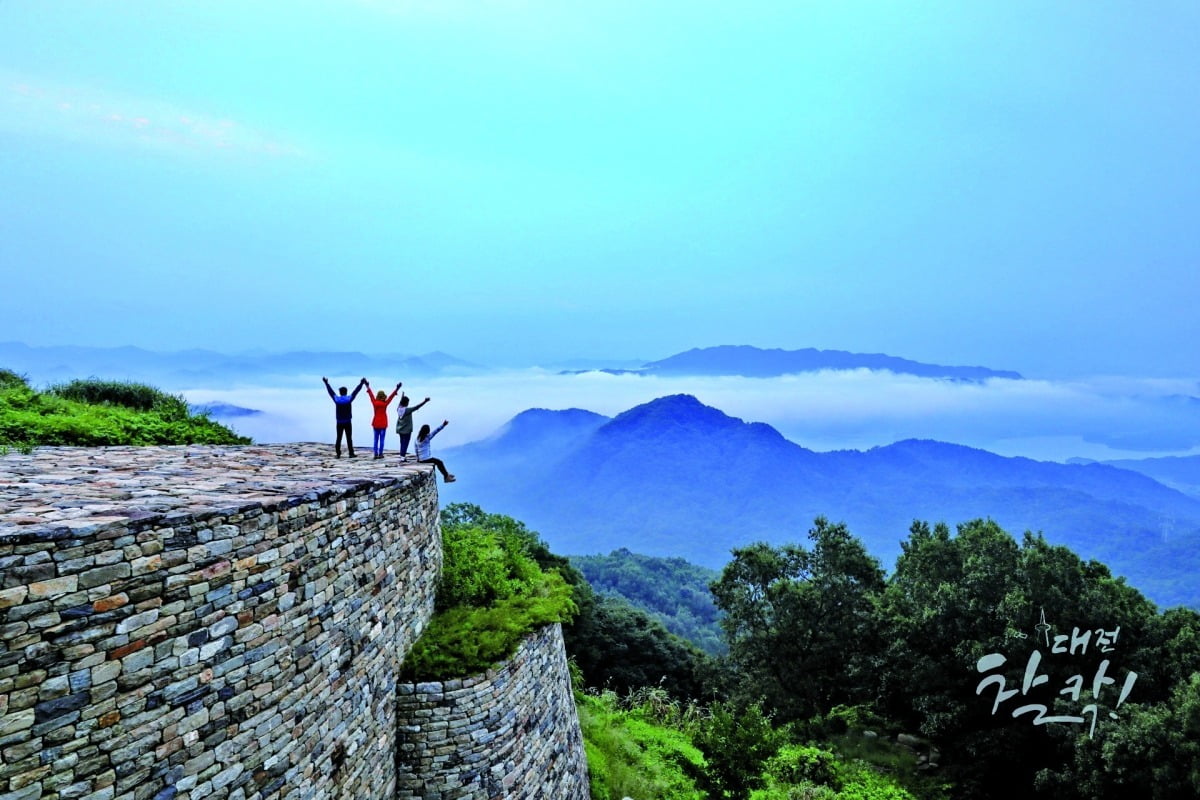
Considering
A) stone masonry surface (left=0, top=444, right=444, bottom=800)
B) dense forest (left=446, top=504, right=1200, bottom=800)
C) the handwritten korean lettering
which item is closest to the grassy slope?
stone masonry surface (left=0, top=444, right=444, bottom=800)

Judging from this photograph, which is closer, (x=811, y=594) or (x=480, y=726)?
(x=480, y=726)

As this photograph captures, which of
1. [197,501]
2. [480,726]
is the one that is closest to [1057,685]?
[480,726]

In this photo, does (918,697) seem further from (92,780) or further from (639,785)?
(92,780)

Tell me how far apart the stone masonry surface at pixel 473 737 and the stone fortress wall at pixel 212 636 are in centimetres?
4

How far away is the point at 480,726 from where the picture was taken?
30.6 ft

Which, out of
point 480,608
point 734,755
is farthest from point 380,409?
point 734,755

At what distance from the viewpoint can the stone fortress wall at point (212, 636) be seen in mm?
4453

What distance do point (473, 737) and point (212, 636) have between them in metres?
4.85

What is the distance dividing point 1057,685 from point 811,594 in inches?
425

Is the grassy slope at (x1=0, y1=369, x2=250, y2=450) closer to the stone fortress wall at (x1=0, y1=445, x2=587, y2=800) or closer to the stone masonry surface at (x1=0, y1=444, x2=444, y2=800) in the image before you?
the stone fortress wall at (x1=0, y1=445, x2=587, y2=800)

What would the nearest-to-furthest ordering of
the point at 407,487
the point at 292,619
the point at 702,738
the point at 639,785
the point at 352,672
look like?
1. the point at 292,619
2. the point at 352,672
3. the point at 407,487
4. the point at 639,785
5. the point at 702,738

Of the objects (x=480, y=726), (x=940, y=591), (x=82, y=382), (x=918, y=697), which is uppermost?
(x=82, y=382)

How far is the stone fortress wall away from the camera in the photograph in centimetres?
445

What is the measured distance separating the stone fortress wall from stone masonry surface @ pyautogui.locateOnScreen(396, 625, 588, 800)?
0.04 meters
